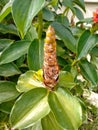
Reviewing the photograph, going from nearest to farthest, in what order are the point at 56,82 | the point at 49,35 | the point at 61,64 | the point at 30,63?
the point at 49,35
the point at 56,82
the point at 30,63
the point at 61,64

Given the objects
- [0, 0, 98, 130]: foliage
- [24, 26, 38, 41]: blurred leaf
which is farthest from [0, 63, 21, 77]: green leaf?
[24, 26, 38, 41]: blurred leaf

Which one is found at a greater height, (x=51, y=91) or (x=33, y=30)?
(x=33, y=30)

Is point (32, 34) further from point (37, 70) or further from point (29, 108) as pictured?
point (29, 108)

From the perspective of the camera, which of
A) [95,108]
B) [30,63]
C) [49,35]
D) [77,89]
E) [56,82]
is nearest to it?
[49,35]

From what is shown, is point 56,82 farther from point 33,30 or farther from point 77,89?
point 77,89

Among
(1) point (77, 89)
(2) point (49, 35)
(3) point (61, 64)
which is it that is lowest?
(1) point (77, 89)

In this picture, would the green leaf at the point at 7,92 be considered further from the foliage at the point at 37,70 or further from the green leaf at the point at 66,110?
the green leaf at the point at 66,110

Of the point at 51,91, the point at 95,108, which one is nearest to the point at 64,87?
the point at 51,91
